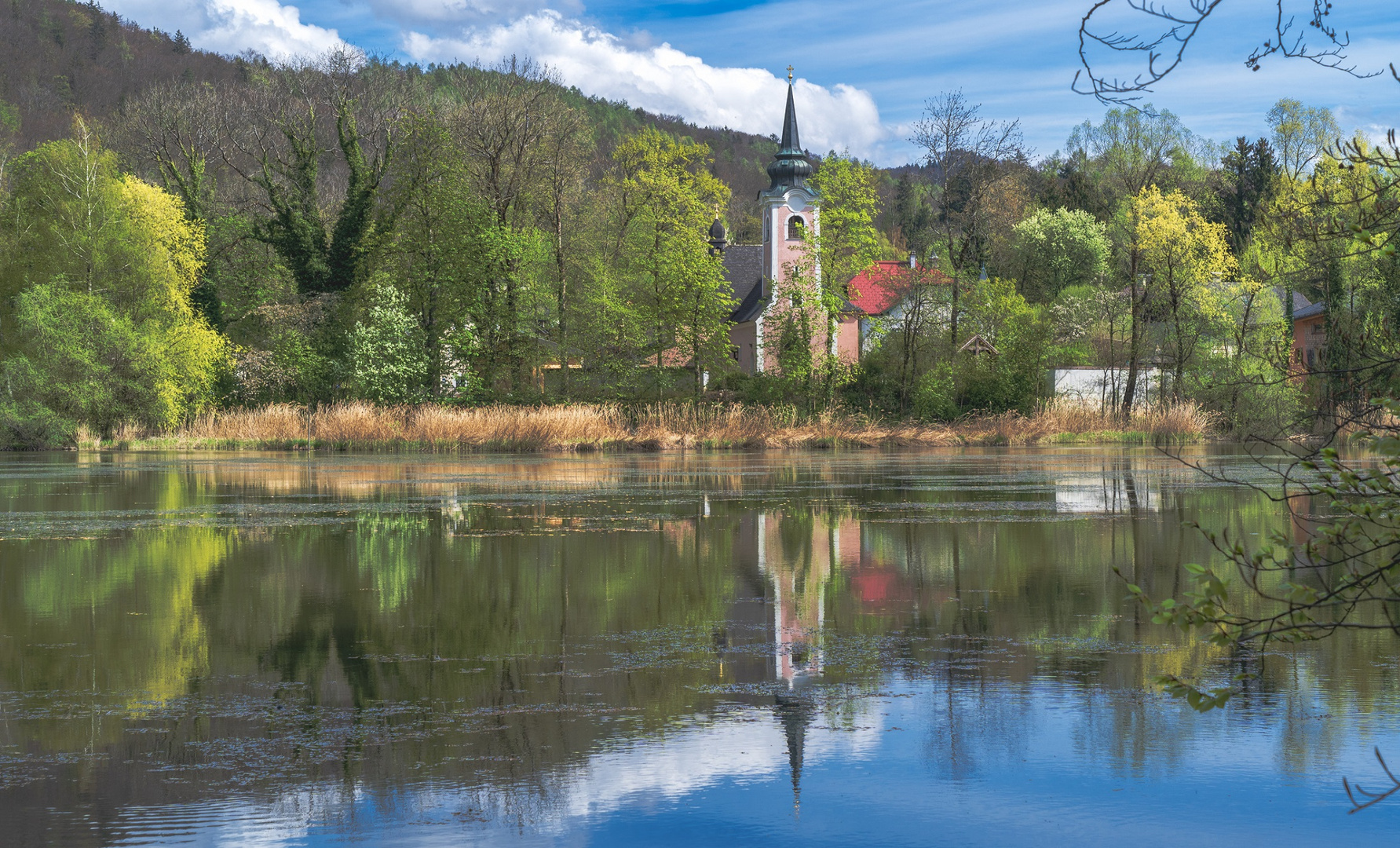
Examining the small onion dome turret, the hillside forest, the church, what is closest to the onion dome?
the church

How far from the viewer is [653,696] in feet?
26.6

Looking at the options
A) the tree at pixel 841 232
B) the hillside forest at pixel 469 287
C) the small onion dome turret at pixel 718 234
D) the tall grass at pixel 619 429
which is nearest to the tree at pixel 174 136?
the hillside forest at pixel 469 287

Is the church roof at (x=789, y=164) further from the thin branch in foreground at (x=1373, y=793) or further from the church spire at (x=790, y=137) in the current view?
the thin branch in foreground at (x=1373, y=793)

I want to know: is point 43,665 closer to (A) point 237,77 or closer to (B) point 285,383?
(B) point 285,383

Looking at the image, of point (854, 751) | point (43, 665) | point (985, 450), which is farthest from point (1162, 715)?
point (985, 450)

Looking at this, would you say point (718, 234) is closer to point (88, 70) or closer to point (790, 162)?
point (790, 162)

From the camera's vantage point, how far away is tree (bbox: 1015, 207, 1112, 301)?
3155 inches

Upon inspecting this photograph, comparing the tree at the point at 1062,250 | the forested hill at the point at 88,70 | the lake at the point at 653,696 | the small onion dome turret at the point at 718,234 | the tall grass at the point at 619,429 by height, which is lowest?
the lake at the point at 653,696

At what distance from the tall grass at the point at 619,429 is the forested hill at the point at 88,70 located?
1546 inches

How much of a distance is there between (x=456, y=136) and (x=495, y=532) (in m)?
45.1

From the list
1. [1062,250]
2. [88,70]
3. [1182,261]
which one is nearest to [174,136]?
[88,70]

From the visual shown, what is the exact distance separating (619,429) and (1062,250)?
43.8 meters

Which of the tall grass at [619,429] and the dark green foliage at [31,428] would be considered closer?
the tall grass at [619,429]

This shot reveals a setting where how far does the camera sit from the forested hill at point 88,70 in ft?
311
